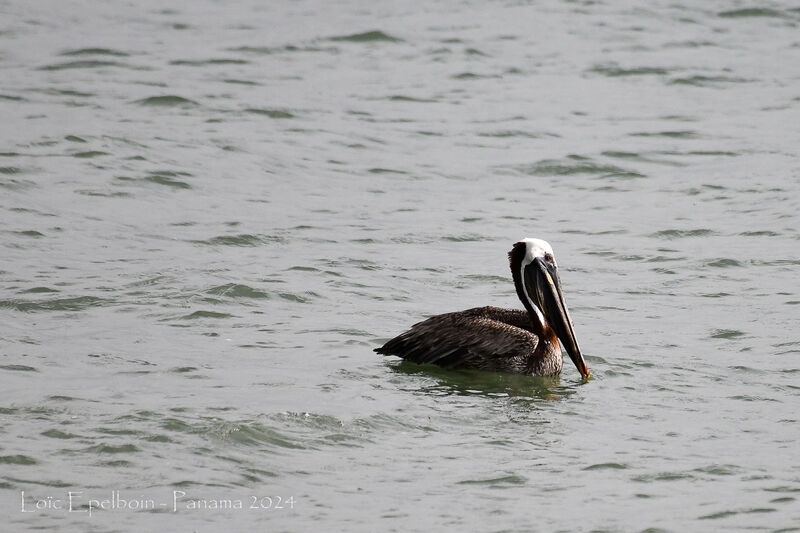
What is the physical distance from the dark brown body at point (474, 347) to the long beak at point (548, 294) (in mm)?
168

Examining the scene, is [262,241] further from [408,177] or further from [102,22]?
[102,22]

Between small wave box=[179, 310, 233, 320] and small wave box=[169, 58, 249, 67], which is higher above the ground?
small wave box=[169, 58, 249, 67]

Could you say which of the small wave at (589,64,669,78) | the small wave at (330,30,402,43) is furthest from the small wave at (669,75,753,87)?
the small wave at (330,30,402,43)

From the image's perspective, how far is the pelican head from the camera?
9.16m

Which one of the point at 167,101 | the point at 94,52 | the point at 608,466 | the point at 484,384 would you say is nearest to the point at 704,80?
the point at 167,101

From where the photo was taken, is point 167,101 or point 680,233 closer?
point 680,233

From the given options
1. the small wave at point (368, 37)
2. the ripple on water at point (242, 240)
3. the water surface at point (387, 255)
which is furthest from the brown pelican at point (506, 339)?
the small wave at point (368, 37)

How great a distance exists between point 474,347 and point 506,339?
23cm

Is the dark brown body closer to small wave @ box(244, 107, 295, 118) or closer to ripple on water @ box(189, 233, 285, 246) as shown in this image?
ripple on water @ box(189, 233, 285, 246)

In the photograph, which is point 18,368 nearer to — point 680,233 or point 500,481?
point 500,481

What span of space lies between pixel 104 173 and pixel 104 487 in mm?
7320

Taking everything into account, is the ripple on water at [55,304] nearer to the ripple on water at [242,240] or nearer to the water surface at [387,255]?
the water surface at [387,255]

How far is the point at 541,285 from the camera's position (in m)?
9.20

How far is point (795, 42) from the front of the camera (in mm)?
19906
